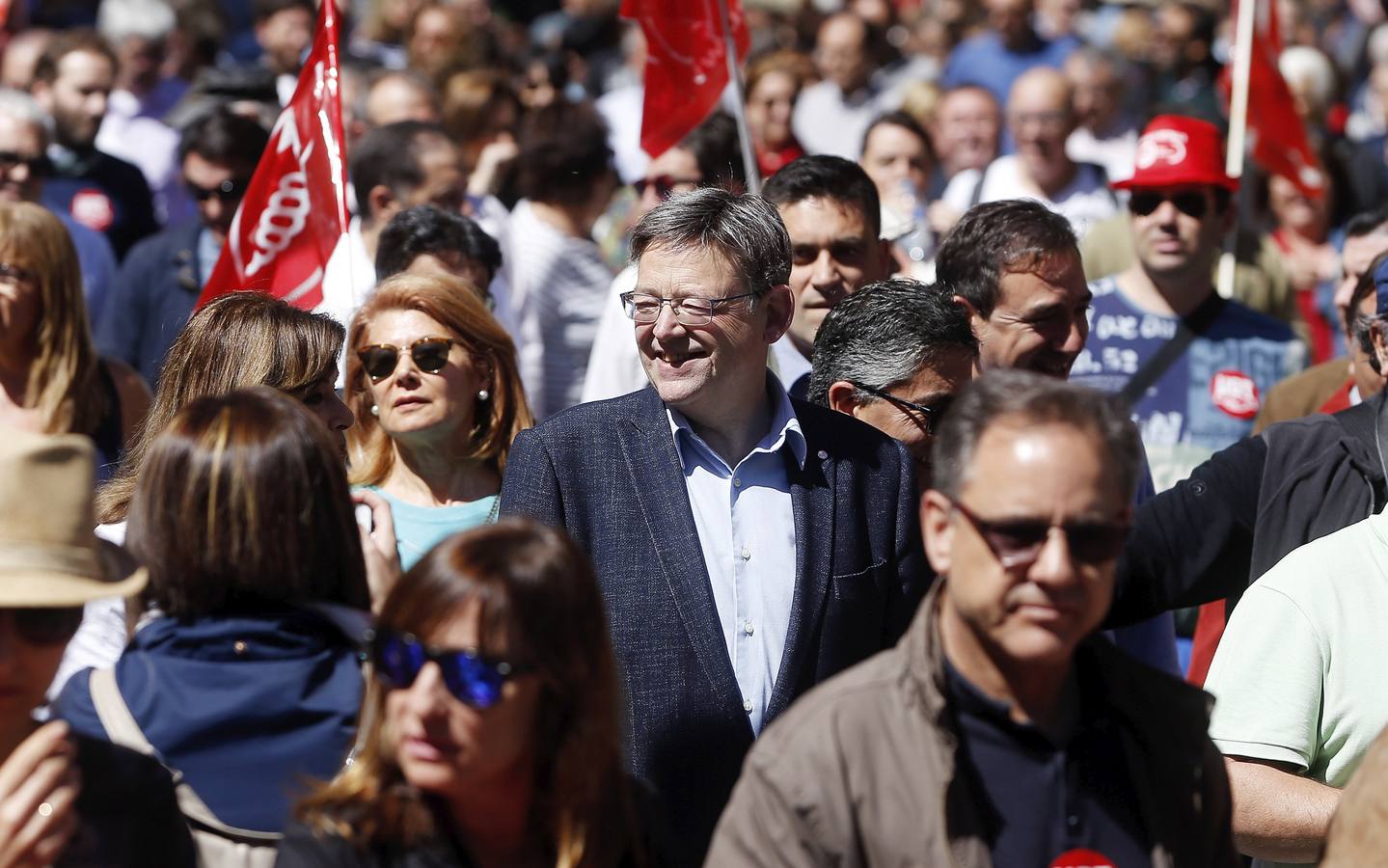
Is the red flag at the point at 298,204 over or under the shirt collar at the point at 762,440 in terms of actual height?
over

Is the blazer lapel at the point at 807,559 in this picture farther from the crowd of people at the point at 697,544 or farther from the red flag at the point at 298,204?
the red flag at the point at 298,204

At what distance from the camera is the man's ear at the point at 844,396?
4.98 metres

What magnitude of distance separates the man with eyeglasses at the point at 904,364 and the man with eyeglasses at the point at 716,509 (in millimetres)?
386

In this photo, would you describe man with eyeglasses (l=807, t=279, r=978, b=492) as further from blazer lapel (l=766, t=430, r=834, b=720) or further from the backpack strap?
the backpack strap

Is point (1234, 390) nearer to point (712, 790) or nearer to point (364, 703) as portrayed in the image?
point (712, 790)

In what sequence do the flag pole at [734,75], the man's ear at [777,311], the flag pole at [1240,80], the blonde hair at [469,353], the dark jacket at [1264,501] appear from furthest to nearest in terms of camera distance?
the flag pole at [1240,80] → the flag pole at [734,75] → the blonde hair at [469,353] → the man's ear at [777,311] → the dark jacket at [1264,501]

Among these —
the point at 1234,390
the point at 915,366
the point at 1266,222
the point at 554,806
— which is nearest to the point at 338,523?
the point at 554,806

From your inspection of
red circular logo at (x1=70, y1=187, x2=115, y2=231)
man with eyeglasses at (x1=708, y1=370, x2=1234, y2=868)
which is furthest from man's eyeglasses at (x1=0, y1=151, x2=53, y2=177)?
man with eyeglasses at (x1=708, y1=370, x2=1234, y2=868)

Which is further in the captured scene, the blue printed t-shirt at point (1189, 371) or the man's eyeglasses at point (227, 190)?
the man's eyeglasses at point (227, 190)

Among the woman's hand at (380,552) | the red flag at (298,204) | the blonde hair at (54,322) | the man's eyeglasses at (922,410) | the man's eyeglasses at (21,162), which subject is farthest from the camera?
the man's eyeglasses at (21,162)

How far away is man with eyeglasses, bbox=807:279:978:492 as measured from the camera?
4918 millimetres

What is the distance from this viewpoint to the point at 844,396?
4.99 meters

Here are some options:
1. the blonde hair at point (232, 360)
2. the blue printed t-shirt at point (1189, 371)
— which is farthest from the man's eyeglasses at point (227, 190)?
the blue printed t-shirt at point (1189, 371)

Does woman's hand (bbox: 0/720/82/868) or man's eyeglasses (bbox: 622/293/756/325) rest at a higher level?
man's eyeglasses (bbox: 622/293/756/325)
